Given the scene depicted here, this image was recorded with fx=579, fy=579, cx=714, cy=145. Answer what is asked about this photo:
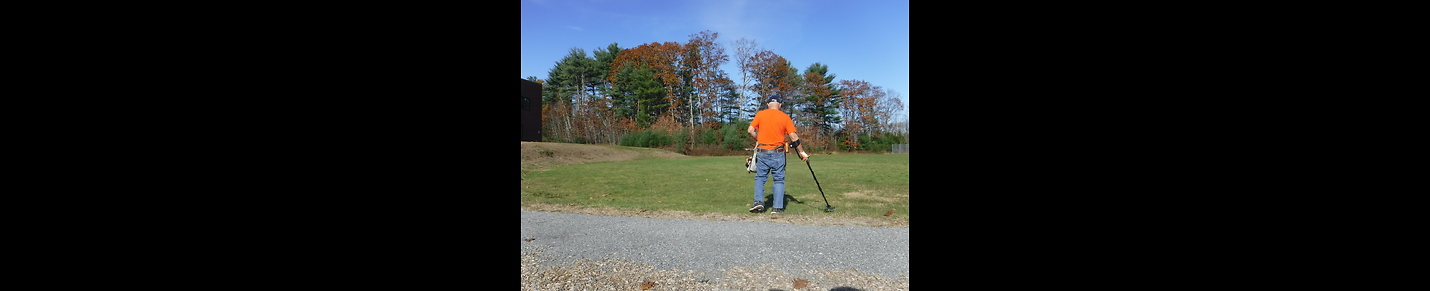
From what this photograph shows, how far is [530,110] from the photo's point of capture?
10148mm

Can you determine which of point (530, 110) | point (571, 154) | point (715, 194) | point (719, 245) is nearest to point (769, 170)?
point (719, 245)

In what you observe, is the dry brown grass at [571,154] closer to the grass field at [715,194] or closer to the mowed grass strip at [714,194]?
the grass field at [715,194]

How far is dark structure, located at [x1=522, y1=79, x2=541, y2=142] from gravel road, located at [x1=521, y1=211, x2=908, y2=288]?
15.5 ft

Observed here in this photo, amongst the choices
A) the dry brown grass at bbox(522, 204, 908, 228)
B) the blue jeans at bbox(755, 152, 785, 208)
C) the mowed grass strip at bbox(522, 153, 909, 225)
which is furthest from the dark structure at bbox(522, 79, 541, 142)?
the blue jeans at bbox(755, 152, 785, 208)

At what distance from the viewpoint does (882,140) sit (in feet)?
86.4

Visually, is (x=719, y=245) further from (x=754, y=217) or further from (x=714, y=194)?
(x=714, y=194)

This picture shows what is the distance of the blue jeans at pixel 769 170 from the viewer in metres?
5.86

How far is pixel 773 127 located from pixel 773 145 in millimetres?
182

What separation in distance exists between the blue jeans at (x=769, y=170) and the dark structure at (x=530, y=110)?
4.65 metres
